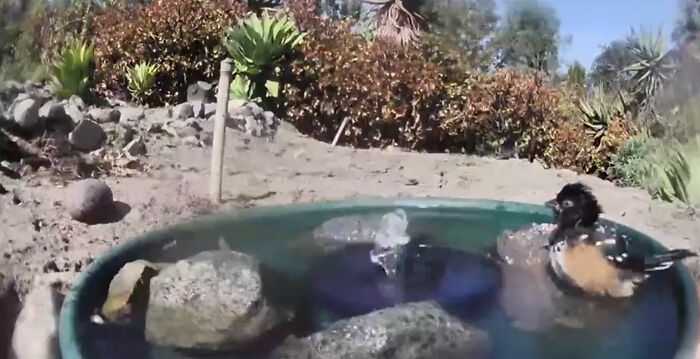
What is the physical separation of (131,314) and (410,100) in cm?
61

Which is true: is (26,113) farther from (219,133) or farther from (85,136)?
(219,133)

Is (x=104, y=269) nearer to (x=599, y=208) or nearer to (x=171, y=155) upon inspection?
(x=171, y=155)

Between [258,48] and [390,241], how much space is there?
41 centimetres

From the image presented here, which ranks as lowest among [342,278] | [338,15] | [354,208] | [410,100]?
[342,278]

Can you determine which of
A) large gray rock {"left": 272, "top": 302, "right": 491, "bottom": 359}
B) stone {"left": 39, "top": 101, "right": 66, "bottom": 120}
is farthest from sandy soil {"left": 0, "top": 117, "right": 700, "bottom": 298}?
large gray rock {"left": 272, "top": 302, "right": 491, "bottom": 359}

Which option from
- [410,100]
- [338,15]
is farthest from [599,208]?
[338,15]

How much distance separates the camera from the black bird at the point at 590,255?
1.81 meters

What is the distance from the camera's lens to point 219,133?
1872 millimetres

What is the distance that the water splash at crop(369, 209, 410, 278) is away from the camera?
6.16 feet

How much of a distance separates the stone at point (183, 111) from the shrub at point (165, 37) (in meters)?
0.05

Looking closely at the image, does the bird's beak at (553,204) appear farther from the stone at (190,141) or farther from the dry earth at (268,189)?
the stone at (190,141)

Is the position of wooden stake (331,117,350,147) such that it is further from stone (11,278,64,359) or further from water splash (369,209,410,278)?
stone (11,278,64,359)

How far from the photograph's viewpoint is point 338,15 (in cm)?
191

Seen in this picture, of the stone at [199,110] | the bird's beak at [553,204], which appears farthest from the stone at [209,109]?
the bird's beak at [553,204]
